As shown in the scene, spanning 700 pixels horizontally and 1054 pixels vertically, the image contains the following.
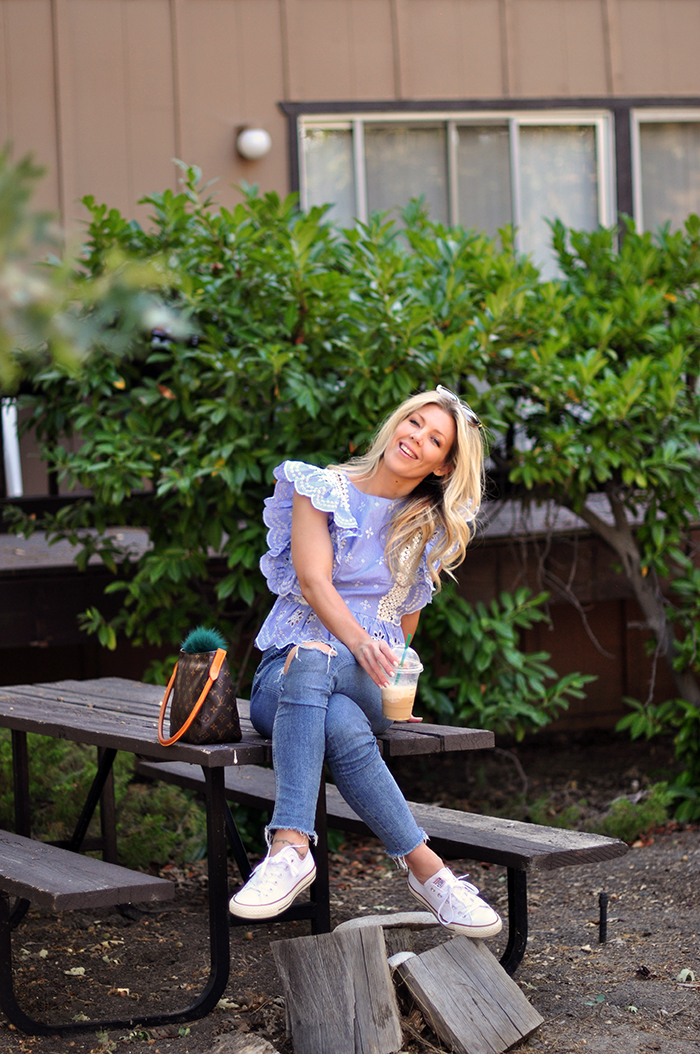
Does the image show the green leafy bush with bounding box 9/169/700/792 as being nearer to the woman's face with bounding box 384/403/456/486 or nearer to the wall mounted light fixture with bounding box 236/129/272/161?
the woman's face with bounding box 384/403/456/486

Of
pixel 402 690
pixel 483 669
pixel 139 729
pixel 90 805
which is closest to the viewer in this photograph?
pixel 402 690

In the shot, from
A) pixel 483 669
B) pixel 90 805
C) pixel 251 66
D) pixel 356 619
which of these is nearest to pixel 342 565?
pixel 356 619

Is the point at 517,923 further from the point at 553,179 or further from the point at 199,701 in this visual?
the point at 553,179

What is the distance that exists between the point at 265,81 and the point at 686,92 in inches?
112

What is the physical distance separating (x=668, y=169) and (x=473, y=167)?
54.0 inches

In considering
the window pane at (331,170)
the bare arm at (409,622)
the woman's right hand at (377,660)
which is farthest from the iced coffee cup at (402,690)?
the window pane at (331,170)

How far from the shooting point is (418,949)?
350 centimetres

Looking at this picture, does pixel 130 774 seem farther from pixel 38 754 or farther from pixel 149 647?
pixel 149 647

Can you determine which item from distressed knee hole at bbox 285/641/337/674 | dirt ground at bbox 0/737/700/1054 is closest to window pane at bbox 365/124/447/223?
dirt ground at bbox 0/737/700/1054

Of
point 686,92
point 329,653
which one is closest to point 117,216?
point 329,653

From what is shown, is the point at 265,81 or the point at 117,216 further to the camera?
the point at 265,81

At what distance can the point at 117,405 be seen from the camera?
15.9ft

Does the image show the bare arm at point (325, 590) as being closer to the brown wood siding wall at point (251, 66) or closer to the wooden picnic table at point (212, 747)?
the wooden picnic table at point (212, 747)

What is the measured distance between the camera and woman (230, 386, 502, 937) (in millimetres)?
2744
